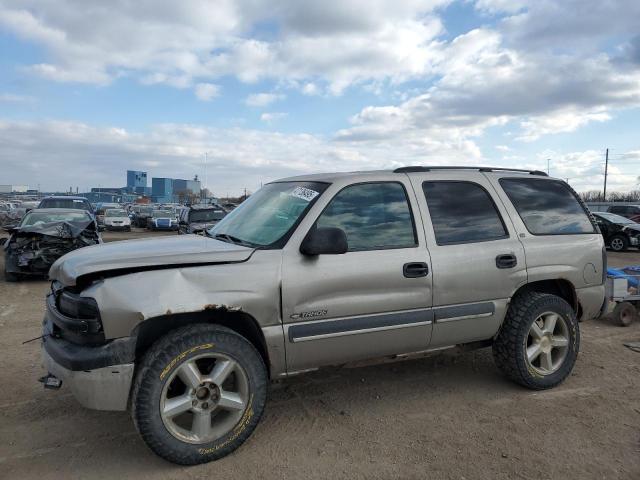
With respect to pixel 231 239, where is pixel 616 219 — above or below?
above

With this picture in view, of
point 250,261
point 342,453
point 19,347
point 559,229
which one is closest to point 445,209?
point 559,229

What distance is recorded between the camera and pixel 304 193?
386 centimetres

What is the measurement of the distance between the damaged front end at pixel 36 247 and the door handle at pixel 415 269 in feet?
28.3

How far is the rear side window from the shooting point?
447 centimetres

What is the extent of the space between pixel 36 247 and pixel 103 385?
8.51 meters

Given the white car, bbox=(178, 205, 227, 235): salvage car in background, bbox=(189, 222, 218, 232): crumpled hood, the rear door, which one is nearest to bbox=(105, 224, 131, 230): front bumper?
the white car

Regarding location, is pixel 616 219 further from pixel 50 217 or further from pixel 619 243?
pixel 50 217

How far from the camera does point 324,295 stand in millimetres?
3455

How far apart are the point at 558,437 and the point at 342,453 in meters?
1.53

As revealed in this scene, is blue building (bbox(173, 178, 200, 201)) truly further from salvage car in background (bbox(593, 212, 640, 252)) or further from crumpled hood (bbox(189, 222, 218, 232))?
salvage car in background (bbox(593, 212, 640, 252))

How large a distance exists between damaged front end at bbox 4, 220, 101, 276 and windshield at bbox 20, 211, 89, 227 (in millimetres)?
1114

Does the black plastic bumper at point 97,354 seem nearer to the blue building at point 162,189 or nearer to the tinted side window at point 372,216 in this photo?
the tinted side window at point 372,216

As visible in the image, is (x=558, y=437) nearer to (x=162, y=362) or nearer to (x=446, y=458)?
(x=446, y=458)

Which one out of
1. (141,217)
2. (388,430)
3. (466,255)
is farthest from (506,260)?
(141,217)
